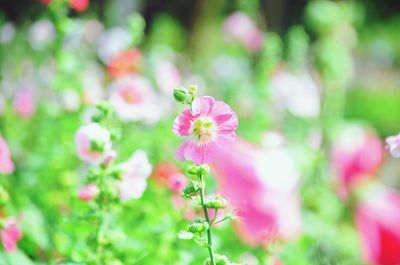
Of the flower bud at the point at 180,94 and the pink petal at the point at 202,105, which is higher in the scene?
the flower bud at the point at 180,94

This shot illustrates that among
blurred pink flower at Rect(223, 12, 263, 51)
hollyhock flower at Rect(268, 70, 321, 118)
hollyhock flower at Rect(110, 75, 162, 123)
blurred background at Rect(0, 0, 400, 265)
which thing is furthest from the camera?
blurred pink flower at Rect(223, 12, 263, 51)

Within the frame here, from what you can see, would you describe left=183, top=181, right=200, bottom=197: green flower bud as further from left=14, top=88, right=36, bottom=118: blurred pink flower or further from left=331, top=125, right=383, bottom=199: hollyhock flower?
left=14, top=88, right=36, bottom=118: blurred pink flower

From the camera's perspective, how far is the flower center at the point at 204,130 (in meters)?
0.64

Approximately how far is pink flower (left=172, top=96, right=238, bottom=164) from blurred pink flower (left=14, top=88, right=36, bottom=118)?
1.06 meters

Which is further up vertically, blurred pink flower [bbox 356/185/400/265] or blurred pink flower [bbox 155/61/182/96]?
blurred pink flower [bbox 155/61/182/96]

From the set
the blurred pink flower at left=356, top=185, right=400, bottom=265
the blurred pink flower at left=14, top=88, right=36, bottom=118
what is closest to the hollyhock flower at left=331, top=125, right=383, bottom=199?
the blurred pink flower at left=356, top=185, right=400, bottom=265

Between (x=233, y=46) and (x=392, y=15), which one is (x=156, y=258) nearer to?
(x=233, y=46)

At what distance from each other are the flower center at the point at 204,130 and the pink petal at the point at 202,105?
0.04 ft

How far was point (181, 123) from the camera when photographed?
0.64 m

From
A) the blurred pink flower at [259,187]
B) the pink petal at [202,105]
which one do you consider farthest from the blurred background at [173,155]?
the pink petal at [202,105]

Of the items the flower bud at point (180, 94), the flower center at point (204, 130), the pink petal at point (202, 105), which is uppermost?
the flower bud at point (180, 94)

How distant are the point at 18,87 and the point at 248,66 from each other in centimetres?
87

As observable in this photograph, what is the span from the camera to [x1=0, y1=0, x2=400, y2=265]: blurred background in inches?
34.8

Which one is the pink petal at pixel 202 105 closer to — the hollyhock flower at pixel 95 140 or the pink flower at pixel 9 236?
the hollyhock flower at pixel 95 140
